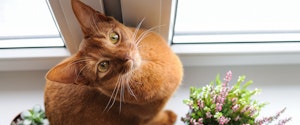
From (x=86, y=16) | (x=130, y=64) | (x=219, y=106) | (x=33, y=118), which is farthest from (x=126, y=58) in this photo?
(x=33, y=118)

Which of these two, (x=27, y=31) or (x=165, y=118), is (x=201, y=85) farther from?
(x=27, y=31)

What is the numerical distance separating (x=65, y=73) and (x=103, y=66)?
0.11 meters

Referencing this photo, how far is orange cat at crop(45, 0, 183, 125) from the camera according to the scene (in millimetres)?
906

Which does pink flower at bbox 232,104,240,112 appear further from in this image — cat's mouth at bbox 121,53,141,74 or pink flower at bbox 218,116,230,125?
cat's mouth at bbox 121,53,141,74

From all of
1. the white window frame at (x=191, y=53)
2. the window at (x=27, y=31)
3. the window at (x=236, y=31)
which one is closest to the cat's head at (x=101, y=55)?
the white window frame at (x=191, y=53)

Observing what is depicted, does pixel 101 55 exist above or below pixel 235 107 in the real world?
above

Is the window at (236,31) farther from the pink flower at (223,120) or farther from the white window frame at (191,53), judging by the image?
the pink flower at (223,120)

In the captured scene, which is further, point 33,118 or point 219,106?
point 33,118

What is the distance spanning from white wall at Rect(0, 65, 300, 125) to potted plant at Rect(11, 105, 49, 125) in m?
0.15

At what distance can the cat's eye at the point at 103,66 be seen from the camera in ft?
3.03

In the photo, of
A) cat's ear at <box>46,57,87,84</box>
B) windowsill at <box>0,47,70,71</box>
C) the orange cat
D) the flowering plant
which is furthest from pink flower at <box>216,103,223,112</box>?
windowsill at <box>0,47,70,71</box>

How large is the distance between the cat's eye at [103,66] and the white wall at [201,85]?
17.0 inches

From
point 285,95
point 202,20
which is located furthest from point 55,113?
point 285,95

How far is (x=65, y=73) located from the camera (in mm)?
900
